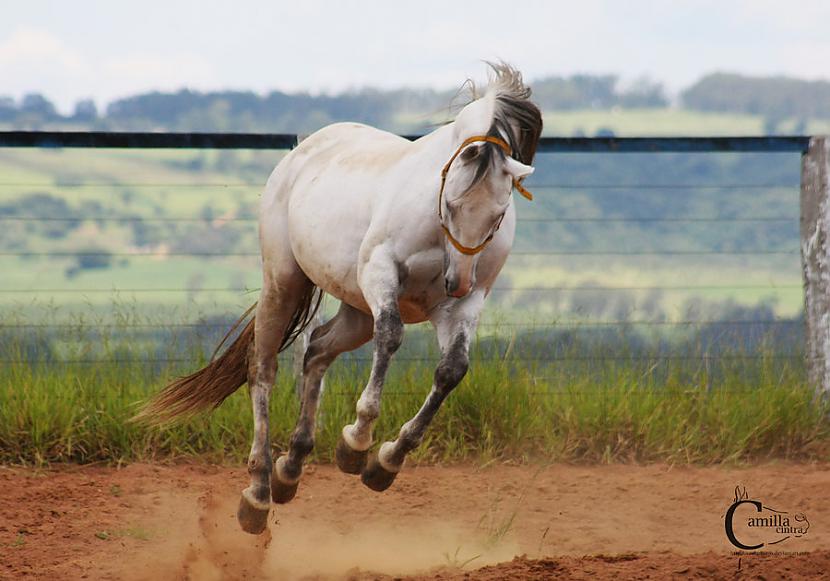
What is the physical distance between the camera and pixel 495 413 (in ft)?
19.1

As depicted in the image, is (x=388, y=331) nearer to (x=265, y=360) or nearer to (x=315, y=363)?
(x=315, y=363)

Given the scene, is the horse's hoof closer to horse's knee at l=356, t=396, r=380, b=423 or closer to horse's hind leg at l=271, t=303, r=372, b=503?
horse's hind leg at l=271, t=303, r=372, b=503

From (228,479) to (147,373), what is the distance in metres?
1.02

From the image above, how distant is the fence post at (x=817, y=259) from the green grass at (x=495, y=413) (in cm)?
17

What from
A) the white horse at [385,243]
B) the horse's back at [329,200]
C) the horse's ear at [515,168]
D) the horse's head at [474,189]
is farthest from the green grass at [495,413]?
the horse's ear at [515,168]

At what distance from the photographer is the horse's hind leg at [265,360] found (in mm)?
4441

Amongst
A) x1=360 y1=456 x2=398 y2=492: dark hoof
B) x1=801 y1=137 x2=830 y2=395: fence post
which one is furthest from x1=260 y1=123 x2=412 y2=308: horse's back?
x1=801 y1=137 x2=830 y2=395: fence post

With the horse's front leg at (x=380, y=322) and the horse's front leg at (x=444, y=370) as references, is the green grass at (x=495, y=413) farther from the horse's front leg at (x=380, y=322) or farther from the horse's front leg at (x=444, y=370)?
the horse's front leg at (x=380, y=322)

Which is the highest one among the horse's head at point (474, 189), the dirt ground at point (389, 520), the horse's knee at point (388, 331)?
the horse's head at point (474, 189)

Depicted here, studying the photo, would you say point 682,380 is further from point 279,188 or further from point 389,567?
point 279,188

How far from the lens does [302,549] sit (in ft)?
15.8

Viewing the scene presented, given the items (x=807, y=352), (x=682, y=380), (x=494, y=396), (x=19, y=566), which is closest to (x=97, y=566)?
(x=19, y=566)

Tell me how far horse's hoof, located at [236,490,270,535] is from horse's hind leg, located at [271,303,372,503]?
0.30ft

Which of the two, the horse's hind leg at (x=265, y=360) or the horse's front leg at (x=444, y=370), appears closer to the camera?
the horse's front leg at (x=444, y=370)
